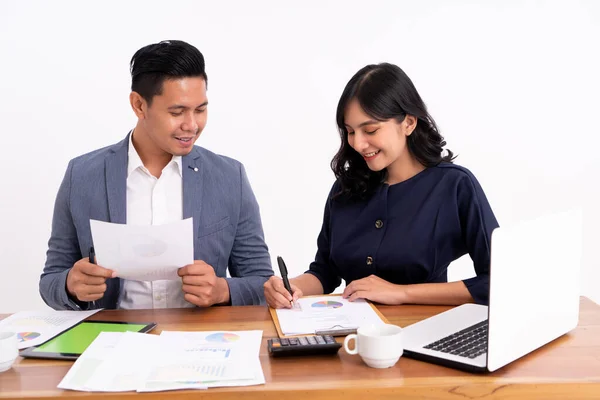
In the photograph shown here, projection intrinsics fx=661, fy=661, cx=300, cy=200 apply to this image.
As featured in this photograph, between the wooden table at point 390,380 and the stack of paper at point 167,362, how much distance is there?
0.02 metres

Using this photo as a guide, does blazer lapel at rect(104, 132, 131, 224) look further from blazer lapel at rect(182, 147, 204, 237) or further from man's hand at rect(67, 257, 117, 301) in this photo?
man's hand at rect(67, 257, 117, 301)

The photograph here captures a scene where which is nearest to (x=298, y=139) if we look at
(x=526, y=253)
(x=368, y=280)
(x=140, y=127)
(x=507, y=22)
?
(x=507, y=22)

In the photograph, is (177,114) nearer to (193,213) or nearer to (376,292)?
(193,213)

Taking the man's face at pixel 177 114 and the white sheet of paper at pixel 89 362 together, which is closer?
the white sheet of paper at pixel 89 362

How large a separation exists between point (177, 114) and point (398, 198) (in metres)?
0.77

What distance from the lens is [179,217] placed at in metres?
2.21

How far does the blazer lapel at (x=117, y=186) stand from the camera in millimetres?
2129

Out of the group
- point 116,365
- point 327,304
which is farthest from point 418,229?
point 116,365

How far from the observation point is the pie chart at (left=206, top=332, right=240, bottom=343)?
1555 mm

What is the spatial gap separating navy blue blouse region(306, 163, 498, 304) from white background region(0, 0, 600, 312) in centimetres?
157

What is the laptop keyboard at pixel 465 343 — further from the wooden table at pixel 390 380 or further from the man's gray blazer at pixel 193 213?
the man's gray blazer at pixel 193 213

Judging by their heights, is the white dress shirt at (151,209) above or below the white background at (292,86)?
below

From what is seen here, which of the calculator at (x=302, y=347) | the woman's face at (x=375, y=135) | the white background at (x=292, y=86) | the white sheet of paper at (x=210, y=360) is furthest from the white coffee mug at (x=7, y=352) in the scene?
the white background at (x=292, y=86)

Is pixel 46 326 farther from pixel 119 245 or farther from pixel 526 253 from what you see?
pixel 526 253
